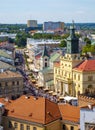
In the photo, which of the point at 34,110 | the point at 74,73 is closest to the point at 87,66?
the point at 74,73

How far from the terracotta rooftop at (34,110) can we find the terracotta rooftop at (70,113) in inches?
26.4

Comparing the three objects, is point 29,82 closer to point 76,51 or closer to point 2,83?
point 76,51

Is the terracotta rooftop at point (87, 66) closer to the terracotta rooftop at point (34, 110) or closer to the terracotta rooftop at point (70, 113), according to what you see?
the terracotta rooftop at point (34, 110)

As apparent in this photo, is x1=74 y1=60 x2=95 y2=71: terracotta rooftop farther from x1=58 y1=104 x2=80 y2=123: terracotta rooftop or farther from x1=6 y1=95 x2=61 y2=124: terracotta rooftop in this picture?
x1=58 y1=104 x2=80 y2=123: terracotta rooftop

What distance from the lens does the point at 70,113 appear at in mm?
51969

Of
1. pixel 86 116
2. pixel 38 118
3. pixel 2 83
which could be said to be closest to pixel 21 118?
pixel 38 118

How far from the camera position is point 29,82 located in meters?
103

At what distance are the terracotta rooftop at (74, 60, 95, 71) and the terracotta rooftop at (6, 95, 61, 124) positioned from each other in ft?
115

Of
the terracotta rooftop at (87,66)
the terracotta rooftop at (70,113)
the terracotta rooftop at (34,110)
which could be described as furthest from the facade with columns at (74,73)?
the terracotta rooftop at (34,110)

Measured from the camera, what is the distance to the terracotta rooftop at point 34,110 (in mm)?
50719

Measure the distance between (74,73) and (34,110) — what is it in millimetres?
39924

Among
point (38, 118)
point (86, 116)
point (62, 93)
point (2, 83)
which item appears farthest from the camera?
point (62, 93)

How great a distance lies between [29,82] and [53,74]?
21.8 ft

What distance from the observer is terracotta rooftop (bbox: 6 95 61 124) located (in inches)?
1997
